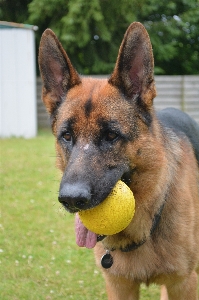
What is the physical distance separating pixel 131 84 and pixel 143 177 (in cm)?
59

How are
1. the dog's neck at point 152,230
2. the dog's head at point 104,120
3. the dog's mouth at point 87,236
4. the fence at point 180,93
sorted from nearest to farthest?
the dog's head at point 104,120
the dog's mouth at point 87,236
the dog's neck at point 152,230
the fence at point 180,93

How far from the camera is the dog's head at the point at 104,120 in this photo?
254cm

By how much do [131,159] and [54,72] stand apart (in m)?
0.89

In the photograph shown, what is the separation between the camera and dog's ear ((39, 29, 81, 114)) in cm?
308

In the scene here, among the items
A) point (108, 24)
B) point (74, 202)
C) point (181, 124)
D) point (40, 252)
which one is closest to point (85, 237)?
point (74, 202)

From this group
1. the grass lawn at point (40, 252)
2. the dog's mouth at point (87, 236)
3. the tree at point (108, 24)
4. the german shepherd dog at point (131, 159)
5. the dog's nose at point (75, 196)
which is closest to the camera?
the dog's nose at point (75, 196)

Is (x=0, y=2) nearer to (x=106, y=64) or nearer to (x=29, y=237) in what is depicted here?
(x=106, y=64)

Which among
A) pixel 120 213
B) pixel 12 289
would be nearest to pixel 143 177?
pixel 120 213

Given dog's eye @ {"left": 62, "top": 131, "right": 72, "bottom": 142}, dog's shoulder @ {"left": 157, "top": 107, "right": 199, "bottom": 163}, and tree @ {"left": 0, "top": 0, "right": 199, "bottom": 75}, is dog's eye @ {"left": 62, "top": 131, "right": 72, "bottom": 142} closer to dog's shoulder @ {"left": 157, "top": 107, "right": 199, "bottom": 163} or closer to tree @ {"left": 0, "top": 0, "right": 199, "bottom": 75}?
dog's shoulder @ {"left": 157, "top": 107, "right": 199, "bottom": 163}

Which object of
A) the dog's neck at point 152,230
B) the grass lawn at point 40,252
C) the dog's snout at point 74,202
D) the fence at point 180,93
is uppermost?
the dog's snout at point 74,202

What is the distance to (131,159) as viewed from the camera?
2.77 metres

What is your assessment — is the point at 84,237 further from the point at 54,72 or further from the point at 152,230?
the point at 54,72

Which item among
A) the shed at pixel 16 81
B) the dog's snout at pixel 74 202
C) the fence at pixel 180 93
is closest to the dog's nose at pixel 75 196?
the dog's snout at pixel 74 202

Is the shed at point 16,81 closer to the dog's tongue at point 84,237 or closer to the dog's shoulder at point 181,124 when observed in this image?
the dog's shoulder at point 181,124
